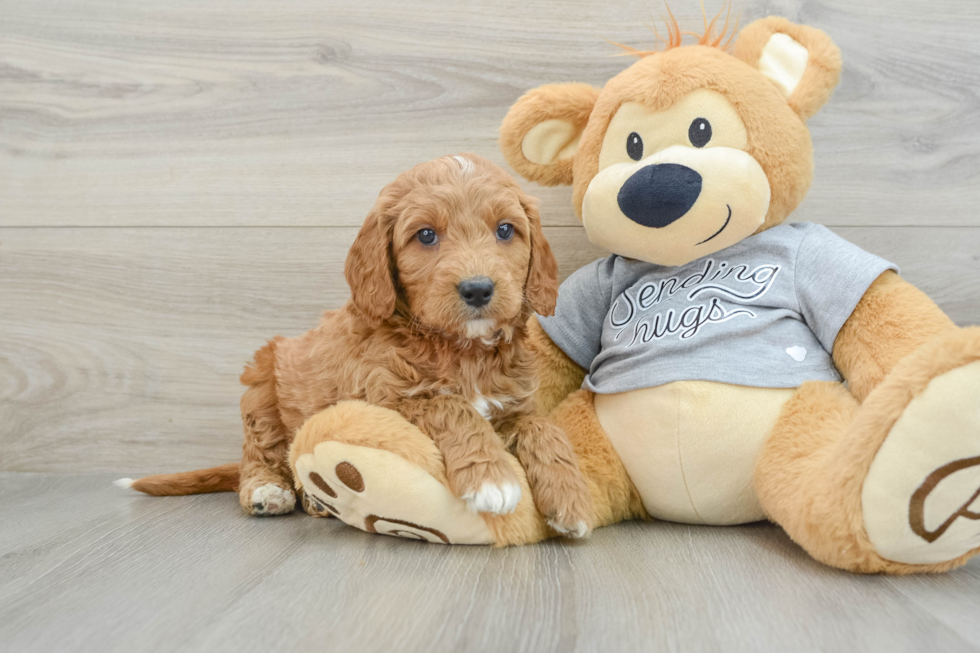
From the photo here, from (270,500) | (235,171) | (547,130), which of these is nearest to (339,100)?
(235,171)

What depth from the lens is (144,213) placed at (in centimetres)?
186

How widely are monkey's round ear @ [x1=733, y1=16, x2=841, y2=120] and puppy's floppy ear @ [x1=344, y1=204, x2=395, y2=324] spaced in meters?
0.80

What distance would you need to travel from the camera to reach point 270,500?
1459 millimetres

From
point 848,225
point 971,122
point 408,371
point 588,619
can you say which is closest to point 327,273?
point 408,371

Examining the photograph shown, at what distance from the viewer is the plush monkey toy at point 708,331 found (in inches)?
44.1

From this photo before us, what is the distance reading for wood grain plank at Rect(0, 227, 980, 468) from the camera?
1828 mm

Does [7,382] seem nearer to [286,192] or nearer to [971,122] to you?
[286,192]

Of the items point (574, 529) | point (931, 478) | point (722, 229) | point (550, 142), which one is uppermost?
point (550, 142)

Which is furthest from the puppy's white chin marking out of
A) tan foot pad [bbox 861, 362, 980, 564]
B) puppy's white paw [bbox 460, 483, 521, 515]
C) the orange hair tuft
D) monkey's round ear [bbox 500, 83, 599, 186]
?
the orange hair tuft

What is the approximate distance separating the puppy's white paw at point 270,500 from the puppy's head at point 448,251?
0.48m

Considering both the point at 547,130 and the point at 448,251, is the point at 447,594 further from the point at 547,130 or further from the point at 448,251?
the point at 547,130

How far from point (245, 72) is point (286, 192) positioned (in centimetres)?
33

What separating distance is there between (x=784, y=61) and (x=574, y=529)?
3.25ft

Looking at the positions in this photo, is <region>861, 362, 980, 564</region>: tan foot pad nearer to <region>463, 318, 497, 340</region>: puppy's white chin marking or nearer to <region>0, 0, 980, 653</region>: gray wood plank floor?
<region>463, 318, 497, 340</region>: puppy's white chin marking
